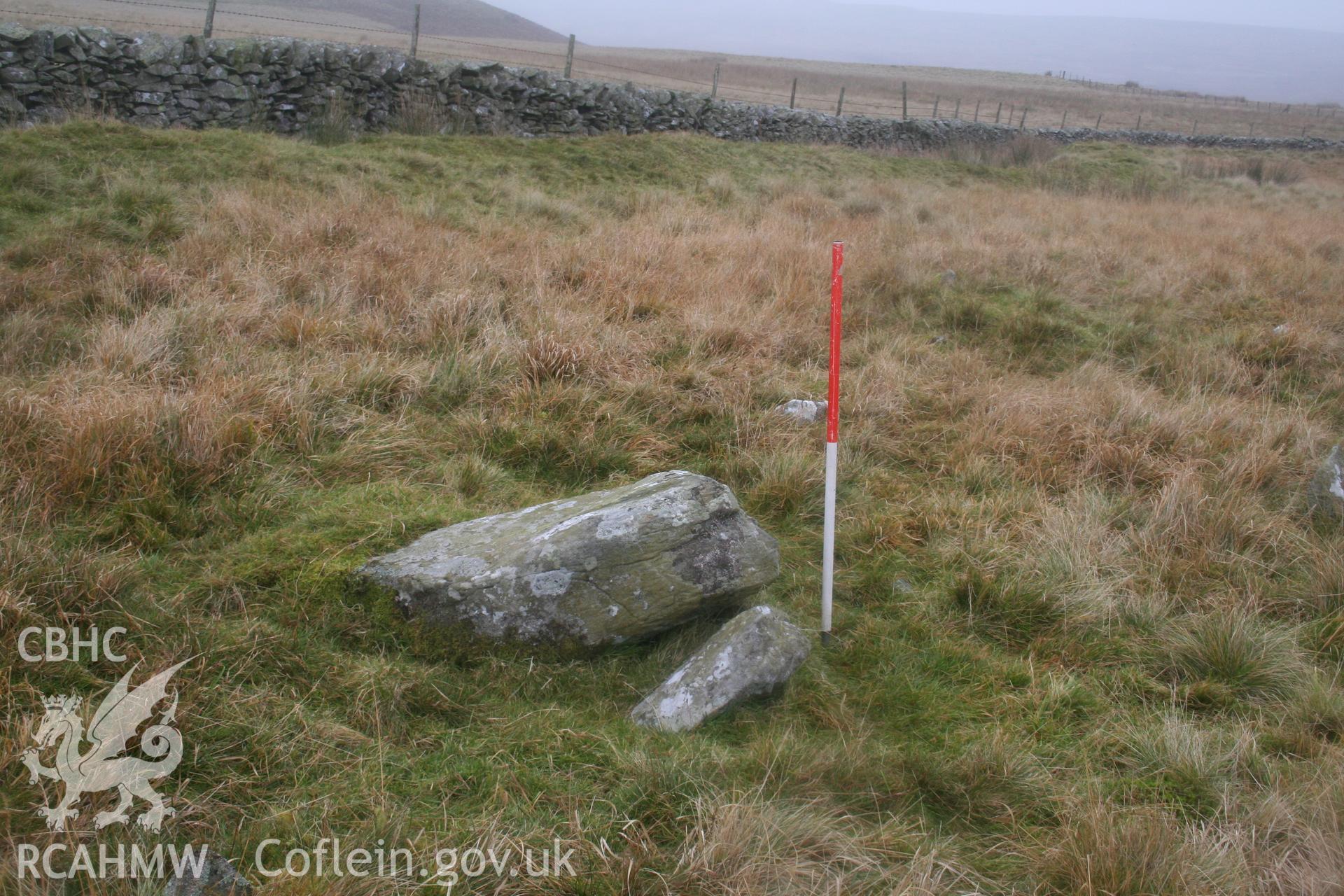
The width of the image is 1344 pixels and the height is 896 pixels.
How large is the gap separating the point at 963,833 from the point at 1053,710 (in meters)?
0.84

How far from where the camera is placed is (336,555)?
3.63m

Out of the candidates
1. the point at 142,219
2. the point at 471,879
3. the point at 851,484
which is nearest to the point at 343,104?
the point at 142,219

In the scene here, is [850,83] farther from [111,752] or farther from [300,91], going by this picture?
Answer: [111,752]

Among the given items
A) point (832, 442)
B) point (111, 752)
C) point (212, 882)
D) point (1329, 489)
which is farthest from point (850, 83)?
point (212, 882)

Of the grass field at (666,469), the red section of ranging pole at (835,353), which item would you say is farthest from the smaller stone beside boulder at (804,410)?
the red section of ranging pole at (835,353)

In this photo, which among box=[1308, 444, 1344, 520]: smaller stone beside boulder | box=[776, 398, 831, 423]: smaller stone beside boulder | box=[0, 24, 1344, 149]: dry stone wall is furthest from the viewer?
box=[0, 24, 1344, 149]: dry stone wall

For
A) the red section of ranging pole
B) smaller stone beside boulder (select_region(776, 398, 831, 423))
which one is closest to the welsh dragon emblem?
the red section of ranging pole

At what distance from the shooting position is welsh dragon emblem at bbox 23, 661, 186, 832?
2336mm

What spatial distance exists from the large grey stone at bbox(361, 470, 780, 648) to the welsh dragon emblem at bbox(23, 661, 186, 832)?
0.98 m

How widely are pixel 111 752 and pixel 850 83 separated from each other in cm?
5821

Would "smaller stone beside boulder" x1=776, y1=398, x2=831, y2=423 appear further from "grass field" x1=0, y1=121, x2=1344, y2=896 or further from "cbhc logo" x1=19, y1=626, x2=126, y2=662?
"cbhc logo" x1=19, y1=626, x2=126, y2=662

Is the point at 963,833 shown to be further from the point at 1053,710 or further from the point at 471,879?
the point at 471,879

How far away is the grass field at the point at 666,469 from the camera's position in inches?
102

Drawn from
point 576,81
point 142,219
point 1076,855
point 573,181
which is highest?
point 576,81
